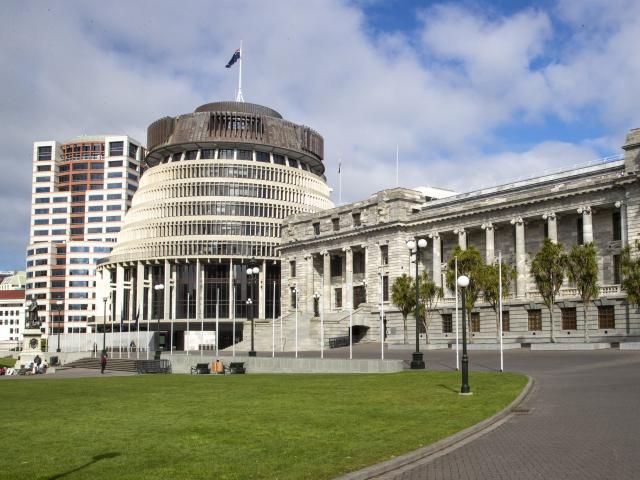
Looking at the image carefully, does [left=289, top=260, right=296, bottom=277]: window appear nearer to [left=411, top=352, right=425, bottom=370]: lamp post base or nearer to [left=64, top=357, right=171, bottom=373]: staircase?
[left=64, top=357, right=171, bottom=373]: staircase

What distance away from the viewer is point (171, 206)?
127000mm

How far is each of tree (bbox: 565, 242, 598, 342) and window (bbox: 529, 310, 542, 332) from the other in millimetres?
10759

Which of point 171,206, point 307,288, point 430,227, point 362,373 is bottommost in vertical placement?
point 362,373

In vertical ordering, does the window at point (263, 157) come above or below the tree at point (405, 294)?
above

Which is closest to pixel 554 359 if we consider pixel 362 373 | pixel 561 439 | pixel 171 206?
pixel 362 373

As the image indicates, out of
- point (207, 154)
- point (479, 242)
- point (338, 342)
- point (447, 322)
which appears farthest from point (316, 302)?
point (207, 154)

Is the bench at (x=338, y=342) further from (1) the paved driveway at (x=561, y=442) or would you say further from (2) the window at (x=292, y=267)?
(1) the paved driveway at (x=561, y=442)

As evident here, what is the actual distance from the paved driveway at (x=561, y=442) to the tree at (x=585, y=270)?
31.5 meters

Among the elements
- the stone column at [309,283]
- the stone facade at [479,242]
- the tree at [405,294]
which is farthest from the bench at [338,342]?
the stone column at [309,283]

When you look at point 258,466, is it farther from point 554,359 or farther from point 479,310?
point 479,310

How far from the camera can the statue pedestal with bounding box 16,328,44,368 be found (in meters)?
72.6

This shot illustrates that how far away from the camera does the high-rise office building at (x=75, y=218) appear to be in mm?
188875

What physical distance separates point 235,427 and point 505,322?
201 feet

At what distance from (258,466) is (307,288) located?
9022 cm
